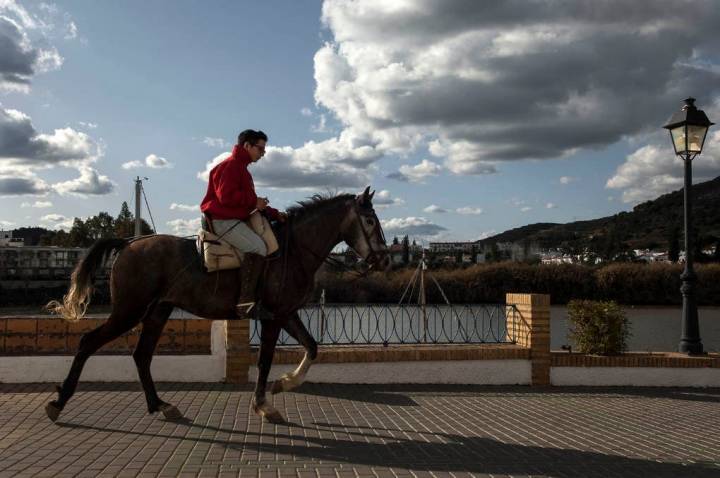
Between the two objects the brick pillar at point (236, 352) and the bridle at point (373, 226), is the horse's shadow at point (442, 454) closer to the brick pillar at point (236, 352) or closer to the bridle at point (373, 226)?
the bridle at point (373, 226)

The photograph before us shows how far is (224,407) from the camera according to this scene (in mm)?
6766

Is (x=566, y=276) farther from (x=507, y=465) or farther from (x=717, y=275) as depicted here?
(x=507, y=465)

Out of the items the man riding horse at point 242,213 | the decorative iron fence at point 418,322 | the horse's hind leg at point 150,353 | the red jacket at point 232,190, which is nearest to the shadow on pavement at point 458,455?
the horse's hind leg at point 150,353

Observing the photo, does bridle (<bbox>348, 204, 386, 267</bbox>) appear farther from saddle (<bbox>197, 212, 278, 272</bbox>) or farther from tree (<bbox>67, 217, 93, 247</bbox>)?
tree (<bbox>67, 217, 93, 247</bbox>)

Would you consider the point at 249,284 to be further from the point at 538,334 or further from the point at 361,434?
the point at 538,334

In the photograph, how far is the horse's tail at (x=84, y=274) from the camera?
655 cm

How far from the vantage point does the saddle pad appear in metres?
6.14

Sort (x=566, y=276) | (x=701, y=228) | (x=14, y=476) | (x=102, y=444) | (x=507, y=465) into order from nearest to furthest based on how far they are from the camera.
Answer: (x=14, y=476) → (x=507, y=465) → (x=102, y=444) → (x=566, y=276) → (x=701, y=228)

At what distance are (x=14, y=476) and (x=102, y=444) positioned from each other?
93 centimetres

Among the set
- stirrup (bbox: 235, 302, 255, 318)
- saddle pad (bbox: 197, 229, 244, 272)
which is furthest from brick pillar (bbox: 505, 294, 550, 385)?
saddle pad (bbox: 197, 229, 244, 272)

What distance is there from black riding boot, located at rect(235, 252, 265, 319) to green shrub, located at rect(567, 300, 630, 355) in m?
5.29

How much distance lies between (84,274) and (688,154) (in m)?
8.60

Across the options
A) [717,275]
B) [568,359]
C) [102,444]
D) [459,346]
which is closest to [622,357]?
[568,359]

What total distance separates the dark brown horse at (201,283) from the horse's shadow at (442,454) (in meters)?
0.67
